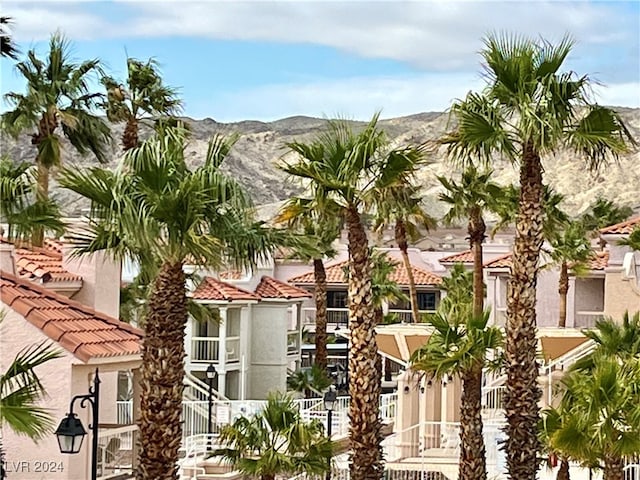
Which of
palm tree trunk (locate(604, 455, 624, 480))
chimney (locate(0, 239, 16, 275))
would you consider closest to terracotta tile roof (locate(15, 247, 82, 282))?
chimney (locate(0, 239, 16, 275))

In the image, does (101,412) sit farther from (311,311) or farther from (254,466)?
(311,311)

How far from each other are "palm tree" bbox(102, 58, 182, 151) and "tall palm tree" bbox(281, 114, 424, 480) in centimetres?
1872

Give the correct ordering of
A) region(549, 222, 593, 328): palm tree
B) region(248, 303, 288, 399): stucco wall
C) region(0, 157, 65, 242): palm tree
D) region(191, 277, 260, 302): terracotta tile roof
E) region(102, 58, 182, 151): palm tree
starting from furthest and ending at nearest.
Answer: region(248, 303, 288, 399): stucco wall
region(549, 222, 593, 328): palm tree
region(191, 277, 260, 302): terracotta tile roof
region(102, 58, 182, 151): palm tree
region(0, 157, 65, 242): palm tree

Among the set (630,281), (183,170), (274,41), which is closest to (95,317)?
(183,170)

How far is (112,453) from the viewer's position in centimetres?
1986

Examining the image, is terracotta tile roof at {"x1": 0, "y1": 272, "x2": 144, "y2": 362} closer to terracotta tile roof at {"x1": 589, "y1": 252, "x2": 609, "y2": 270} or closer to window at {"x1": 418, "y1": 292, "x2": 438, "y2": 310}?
terracotta tile roof at {"x1": 589, "y1": 252, "x2": 609, "y2": 270}

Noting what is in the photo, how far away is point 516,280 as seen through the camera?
59.9ft

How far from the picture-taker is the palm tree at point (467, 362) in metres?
19.6

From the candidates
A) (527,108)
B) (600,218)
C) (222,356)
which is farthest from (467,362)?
(600,218)

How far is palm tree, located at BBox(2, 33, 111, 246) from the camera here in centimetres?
3294

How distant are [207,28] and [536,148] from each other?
41062mm

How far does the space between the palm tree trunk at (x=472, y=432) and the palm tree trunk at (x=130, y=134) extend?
55.8 feet

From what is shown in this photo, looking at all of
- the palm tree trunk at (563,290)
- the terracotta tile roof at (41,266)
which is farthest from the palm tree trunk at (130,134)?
the palm tree trunk at (563,290)

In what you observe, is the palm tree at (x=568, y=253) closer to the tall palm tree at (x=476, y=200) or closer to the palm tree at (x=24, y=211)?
the tall palm tree at (x=476, y=200)
